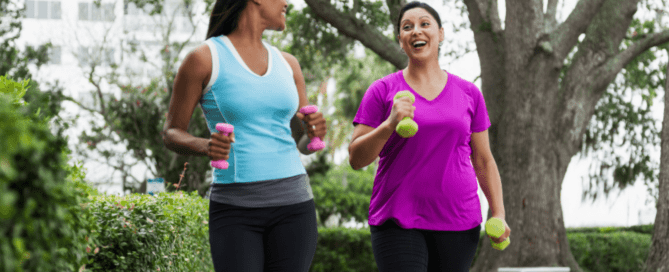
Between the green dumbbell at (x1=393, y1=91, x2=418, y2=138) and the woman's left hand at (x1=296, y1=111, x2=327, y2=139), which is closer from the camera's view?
the green dumbbell at (x1=393, y1=91, x2=418, y2=138)

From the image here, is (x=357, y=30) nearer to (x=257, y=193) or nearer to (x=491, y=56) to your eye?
(x=491, y=56)

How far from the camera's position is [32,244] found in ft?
4.85

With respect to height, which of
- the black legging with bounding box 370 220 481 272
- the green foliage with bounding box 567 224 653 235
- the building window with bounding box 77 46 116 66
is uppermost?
the building window with bounding box 77 46 116 66

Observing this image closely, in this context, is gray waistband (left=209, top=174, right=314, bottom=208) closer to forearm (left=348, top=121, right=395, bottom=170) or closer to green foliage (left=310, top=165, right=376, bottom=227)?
forearm (left=348, top=121, right=395, bottom=170)

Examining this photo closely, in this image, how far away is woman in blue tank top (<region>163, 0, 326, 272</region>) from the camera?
8.38ft

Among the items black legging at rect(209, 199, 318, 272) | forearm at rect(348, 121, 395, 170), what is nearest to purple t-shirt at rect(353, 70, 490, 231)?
forearm at rect(348, 121, 395, 170)

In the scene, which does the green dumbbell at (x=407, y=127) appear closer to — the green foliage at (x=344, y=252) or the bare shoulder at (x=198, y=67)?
the bare shoulder at (x=198, y=67)

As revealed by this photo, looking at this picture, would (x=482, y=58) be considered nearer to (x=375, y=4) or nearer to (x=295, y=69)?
(x=375, y=4)

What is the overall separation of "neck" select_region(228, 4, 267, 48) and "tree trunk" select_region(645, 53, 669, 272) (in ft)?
21.9

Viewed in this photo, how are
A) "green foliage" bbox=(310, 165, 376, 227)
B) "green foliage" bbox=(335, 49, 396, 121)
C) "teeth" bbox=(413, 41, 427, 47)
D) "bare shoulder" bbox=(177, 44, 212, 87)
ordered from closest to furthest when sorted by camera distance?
"bare shoulder" bbox=(177, 44, 212, 87)
"teeth" bbox=(413, 41, 427, 47)
"green foliage" bbox=(310, 165, 376, 227)
"green foliage" bbox=(335, 49, 396, 121)

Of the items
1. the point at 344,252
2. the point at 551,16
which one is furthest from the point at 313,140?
the point at 344,252

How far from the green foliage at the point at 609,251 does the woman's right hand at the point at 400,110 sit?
39.2 feet

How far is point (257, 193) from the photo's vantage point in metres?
2.58

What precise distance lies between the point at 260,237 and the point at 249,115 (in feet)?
1.64
